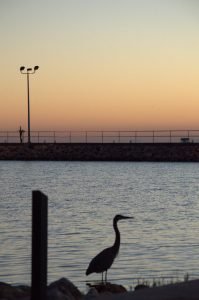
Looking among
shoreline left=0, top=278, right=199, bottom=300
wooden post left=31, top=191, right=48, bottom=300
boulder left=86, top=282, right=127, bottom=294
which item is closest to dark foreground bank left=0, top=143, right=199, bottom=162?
boulder left=86, top=282, right=127, bottom=294

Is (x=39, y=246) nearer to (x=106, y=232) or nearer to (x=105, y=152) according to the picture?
(x=106, y=232)

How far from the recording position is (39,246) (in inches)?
296

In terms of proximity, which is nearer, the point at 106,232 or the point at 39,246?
→ the point at 39,246

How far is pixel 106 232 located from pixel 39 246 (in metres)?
18.9

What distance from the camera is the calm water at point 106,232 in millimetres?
18156

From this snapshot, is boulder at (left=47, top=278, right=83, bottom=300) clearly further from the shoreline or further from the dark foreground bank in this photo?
the dark foreground bank

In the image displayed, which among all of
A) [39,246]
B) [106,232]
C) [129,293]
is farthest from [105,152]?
[39,246]

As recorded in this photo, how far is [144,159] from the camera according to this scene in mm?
106562

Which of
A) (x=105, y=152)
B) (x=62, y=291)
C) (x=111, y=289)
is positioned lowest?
(x=111, y=289)

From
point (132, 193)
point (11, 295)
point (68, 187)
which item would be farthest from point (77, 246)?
point (68, 187)

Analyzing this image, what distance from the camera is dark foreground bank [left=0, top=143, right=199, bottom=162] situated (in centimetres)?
9975

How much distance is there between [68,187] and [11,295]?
4407 cm

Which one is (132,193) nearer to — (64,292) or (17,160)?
(64,292)

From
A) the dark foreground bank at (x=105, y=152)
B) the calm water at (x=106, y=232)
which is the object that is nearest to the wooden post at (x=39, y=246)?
the calm water at (x=106, y=232)
